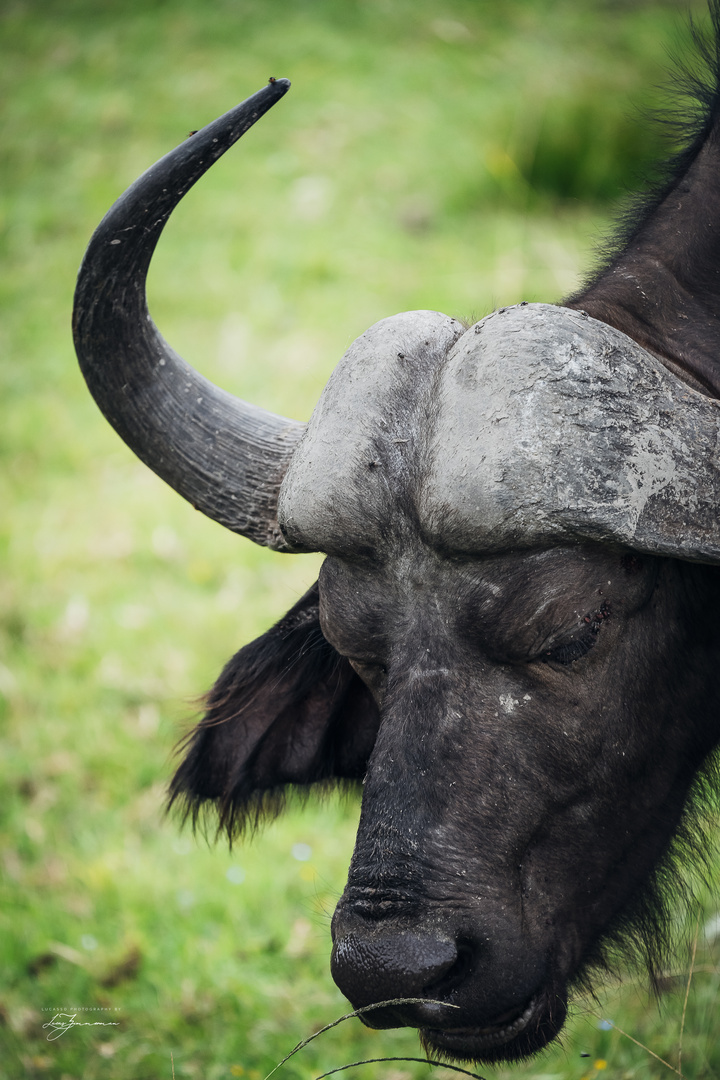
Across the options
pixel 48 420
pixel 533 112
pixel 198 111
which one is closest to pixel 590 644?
pixel 48 420

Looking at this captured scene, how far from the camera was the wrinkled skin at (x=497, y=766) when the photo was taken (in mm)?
2059

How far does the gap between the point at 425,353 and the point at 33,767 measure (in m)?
3.65

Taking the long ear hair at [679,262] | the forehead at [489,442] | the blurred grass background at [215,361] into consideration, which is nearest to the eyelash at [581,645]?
the forehead at [489,442]

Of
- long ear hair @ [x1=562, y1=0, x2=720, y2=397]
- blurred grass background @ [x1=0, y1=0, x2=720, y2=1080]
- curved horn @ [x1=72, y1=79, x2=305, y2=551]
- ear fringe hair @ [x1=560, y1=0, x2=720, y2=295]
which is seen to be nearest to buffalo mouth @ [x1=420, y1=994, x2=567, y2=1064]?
blurred grass background @ [x1=0, y1=0, x2=720, y2=1080]

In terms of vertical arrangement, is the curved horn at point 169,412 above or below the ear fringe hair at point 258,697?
above

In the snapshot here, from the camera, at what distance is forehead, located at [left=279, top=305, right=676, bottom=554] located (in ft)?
6.61

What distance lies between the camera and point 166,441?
2.62m

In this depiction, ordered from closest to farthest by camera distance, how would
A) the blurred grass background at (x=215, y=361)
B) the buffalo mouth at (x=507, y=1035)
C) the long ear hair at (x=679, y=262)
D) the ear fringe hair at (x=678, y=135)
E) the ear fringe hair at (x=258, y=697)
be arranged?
the buffalo mouth at (x=507, y=1035) < the long ear hair at (x=679, y=262) < the ear fringe hair at (x=678, y=135) < the ear fringe hair at (x=258, y=697) < the blurred grass background at (x=215, y=361)

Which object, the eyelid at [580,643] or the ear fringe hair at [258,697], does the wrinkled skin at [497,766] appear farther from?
the ear fringe hair at [258,697]

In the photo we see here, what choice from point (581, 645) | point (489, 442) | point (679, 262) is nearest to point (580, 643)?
point (581, 645)

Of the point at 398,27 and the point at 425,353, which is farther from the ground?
the point at 425,353

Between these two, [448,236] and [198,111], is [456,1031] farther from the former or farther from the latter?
[198,111]

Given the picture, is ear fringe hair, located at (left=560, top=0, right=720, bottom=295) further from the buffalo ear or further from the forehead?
the buffalo ear

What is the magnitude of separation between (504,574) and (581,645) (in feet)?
0.81
